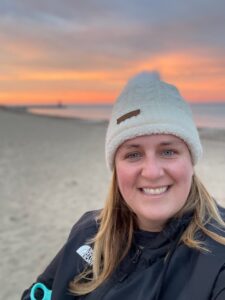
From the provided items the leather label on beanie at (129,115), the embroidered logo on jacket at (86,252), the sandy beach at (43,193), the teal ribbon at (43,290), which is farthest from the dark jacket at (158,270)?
the sandy beach at (43,193)

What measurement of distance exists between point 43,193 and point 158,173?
5946mm

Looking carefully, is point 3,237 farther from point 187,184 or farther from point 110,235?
point 187,184

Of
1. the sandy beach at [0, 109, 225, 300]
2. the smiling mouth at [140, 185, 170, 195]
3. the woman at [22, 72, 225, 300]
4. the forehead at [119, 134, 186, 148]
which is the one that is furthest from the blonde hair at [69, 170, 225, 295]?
the sandy beach at [0, 109, 225, 300]

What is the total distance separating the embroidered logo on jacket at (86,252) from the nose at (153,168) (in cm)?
52

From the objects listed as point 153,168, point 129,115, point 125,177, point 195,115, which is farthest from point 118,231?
point 195,115

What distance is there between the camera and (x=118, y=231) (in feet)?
5.94

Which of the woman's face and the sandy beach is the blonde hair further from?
the sandy beach

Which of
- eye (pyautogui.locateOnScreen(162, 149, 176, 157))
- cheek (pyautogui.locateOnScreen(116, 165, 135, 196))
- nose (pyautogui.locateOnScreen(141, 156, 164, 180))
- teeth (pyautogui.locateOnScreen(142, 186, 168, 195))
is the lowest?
teeth (pyautogui.locateOnScreen(142, 186, 168, 195))

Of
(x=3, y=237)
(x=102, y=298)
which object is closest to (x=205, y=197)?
(x=102, y=298)

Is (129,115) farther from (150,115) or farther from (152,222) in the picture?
(152,222)

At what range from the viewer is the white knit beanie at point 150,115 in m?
1.54

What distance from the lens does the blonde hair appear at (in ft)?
4.71

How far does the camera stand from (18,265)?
14.2 ft

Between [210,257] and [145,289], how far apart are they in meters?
0.28
